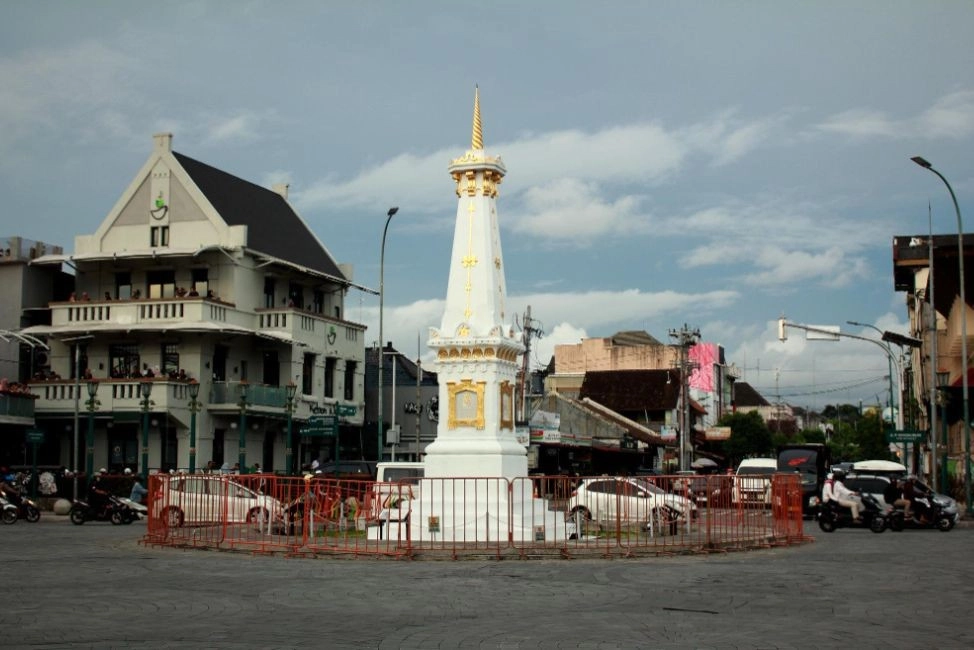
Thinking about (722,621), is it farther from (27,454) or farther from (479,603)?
(27,454)

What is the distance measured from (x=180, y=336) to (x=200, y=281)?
259cm

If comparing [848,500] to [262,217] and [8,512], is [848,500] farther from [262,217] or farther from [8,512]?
[262,217]

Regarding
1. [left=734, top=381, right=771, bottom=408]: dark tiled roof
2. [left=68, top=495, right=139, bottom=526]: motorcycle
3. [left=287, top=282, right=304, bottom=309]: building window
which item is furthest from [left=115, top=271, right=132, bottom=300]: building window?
[left=734, top=381, right=771, bottom=408]: dark tiled roof

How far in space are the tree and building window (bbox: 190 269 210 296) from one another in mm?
56843

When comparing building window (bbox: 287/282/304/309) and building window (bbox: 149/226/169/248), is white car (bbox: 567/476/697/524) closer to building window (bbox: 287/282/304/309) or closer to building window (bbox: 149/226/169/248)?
building window (bbox: 149/226/169/248)

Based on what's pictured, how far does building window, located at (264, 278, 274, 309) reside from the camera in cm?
4697

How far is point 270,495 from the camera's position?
74.0 ft

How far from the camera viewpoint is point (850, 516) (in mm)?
29719

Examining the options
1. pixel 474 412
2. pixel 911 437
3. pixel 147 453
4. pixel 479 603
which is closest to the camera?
pixel 479 603

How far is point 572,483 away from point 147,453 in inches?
930

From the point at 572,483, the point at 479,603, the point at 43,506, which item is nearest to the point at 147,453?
the point at 43,506

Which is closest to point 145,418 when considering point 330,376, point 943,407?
point 330,376

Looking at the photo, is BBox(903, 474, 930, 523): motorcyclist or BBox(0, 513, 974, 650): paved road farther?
BBox(903, 474, 930, 523): motorcyclist

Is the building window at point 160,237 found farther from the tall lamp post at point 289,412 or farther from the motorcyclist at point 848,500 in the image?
the motorcyclist at point 848,500
